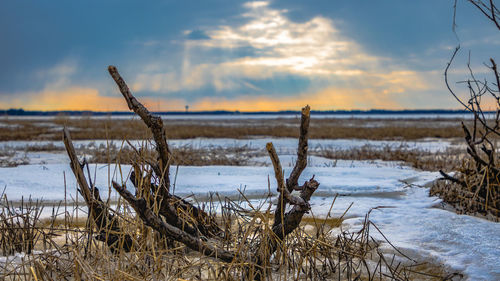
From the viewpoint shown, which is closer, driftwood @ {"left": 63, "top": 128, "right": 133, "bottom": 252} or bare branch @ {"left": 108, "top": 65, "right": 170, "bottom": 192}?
bare branch @ {"left": 108, "top": 65, "right": 170, "bottom": 192}

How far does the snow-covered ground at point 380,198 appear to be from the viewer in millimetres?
2904

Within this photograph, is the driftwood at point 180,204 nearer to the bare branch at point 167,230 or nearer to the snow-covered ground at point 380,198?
the bare branch at point 167,230

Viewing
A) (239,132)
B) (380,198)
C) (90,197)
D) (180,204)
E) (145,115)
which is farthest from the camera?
(239,132)

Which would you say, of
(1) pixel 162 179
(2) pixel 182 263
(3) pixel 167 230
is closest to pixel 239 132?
(2) pixel 182 263

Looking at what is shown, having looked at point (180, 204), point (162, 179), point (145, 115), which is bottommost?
point (180, 204)

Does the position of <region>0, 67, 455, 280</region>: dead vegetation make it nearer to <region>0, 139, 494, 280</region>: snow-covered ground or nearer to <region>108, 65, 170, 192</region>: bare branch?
<region>108, 65, 170, 192</region>: bare branch

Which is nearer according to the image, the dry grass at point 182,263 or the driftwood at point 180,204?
the driftwood at point 180,204

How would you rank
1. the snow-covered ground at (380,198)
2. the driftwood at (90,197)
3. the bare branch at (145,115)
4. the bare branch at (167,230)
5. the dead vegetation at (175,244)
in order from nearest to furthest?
the bare branch at (167,230) → the bare branch at (145,115) → the dead vegetation at (175,244) → the driftwood at (90,197) → the snow-covered ground at (380,198)

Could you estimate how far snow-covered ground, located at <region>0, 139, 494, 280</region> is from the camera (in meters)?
2.90

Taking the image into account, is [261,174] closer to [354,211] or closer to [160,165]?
[354,211]

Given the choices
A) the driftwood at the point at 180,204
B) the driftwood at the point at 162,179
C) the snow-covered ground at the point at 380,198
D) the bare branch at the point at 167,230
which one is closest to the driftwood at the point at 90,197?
the driftwood at the point at 180,204

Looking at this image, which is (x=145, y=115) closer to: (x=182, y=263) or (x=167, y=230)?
(x=167, y=230)

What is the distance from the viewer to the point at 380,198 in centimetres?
505

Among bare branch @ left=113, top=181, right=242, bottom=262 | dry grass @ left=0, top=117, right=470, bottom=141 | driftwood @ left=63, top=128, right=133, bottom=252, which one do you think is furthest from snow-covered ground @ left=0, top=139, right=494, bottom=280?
dry grass @ left=0, top=117, right=470, bottom=141
